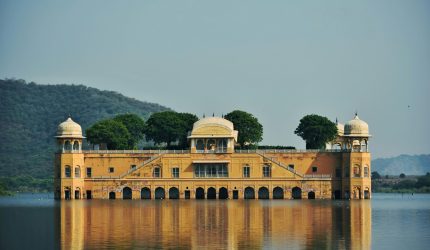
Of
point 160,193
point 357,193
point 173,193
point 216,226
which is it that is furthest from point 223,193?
point 216,226

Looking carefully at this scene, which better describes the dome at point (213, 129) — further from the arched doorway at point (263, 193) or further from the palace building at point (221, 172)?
the arched doorway at point (263, 193)

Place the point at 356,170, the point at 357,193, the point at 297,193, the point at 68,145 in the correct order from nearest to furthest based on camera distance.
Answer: the point at 357,193 → the point at 356,170 → the point at 297,193 → the point at 68,145

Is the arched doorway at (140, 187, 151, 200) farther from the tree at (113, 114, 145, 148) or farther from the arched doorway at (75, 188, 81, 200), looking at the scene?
the tree at (113, 114, 145, 148)

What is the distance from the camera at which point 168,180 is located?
9531 cm

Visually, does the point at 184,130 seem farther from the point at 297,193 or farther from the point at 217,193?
the point at 297,193

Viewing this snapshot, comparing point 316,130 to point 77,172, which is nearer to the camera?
point 77,172

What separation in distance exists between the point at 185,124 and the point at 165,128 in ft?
7.05

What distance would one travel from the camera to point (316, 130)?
3984 inches

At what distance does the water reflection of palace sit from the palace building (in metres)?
16.0

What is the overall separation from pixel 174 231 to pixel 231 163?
1678 inches

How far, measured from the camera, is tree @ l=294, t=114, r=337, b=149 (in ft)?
332

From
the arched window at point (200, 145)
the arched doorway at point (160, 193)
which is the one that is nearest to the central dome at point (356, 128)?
the arched window at point (200, 145)

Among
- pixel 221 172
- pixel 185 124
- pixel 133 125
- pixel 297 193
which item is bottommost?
pixel 297 193

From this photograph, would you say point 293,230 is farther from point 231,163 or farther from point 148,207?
point 231,163
